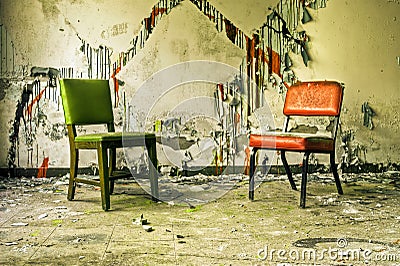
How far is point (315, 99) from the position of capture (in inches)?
145

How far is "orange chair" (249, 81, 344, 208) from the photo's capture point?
10.5ft

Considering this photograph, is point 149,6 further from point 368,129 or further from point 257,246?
point 257,246

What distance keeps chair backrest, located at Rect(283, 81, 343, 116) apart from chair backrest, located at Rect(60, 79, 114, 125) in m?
1.45

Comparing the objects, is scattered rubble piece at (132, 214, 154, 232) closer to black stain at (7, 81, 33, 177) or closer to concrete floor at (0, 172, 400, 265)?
concrete floor at (0, 172, 400, 265)

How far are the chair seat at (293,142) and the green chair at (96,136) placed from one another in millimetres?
785

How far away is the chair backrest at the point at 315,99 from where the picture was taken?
3.54m

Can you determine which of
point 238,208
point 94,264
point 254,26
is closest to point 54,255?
point 94,264

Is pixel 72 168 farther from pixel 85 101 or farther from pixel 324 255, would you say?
pixel 324 255

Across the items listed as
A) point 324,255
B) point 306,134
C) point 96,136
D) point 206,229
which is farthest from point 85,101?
point 324,255

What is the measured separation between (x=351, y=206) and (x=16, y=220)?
7.26ft

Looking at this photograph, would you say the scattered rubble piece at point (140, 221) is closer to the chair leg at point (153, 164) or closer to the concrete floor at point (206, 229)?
the concrete floor at point (206, 229)

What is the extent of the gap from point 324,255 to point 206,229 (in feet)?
2.36

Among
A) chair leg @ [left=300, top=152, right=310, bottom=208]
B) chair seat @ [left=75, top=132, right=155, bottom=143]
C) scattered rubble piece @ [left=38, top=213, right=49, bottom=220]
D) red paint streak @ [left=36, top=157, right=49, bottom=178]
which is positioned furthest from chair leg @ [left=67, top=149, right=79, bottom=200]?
chair leg @ [left=300, top=152, right=310, bottom=208]

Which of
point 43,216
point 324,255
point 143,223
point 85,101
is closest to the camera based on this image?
point 324,255
